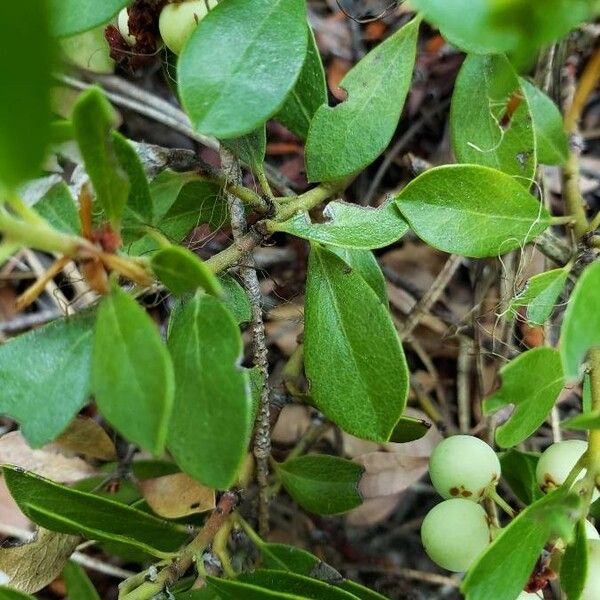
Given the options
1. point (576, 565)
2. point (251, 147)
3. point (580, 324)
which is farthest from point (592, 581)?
point (251, 147)

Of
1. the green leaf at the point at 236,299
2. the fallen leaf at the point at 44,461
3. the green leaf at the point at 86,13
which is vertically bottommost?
the fallen leaf at the point at 44,461

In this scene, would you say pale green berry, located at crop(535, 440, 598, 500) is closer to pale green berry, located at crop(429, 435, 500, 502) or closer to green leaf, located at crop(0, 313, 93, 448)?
pale green berry, located at crop(429, 435, 500, 502)

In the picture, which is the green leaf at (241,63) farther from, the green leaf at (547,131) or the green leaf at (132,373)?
the green leaf at (547,131)

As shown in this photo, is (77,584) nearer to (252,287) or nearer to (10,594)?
(10,594)

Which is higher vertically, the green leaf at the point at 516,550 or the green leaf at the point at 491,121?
the green leaf at the point at 491,121

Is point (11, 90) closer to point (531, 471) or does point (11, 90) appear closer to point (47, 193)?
point (47, 193)

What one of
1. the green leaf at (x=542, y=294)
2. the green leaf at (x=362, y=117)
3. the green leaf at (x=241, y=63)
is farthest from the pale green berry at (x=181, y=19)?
the green leaf at (x=542, y=294)
